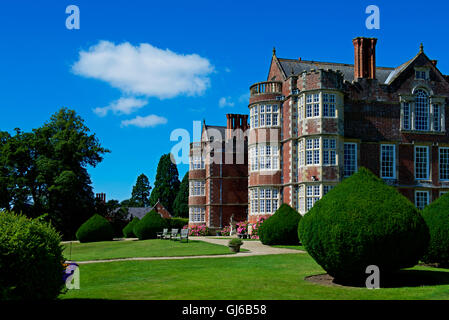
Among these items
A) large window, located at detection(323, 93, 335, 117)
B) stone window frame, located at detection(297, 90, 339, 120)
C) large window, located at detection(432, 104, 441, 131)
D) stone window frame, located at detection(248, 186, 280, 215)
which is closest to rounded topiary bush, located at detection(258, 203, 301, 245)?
Answer: stone window frame, located at detection(297, 90, 339, 120)

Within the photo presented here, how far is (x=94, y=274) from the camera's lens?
17172 mm

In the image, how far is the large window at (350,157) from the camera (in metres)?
34.6

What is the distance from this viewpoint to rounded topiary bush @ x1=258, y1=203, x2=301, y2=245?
90.9 ft

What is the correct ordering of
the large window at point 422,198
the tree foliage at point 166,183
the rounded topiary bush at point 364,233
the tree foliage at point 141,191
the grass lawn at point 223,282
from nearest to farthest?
the grass lawn at point 223,282, the rounded topiary bush at point 364,233, the large window at point 422,198, the tree foliage at point 166,183, the tree foliage at point 141,191

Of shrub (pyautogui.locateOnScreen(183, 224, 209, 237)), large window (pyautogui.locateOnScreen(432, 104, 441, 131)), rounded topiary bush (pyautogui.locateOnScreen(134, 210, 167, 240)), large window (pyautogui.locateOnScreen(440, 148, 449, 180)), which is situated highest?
large window (pyautogui.locateOnScreen(432, 104, 441, 131))

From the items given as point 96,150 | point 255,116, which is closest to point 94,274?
point 255,116

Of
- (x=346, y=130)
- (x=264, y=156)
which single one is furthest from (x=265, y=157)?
(x=346, y=130)

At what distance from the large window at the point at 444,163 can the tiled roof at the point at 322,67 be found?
741cm

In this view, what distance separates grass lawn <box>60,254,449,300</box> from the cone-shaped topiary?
54cm

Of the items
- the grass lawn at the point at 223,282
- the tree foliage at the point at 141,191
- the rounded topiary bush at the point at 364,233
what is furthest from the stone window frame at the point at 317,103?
the tree foliage at the point at 141,191

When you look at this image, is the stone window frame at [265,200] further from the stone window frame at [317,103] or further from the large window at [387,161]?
the large window at [387,161]

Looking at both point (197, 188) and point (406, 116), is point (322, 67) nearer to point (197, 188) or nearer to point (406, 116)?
point (406, 116)

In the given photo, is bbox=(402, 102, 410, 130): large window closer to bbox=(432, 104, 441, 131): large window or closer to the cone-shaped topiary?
bbox=(432, 104, 441, 131): large window

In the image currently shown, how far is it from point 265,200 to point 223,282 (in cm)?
2445
